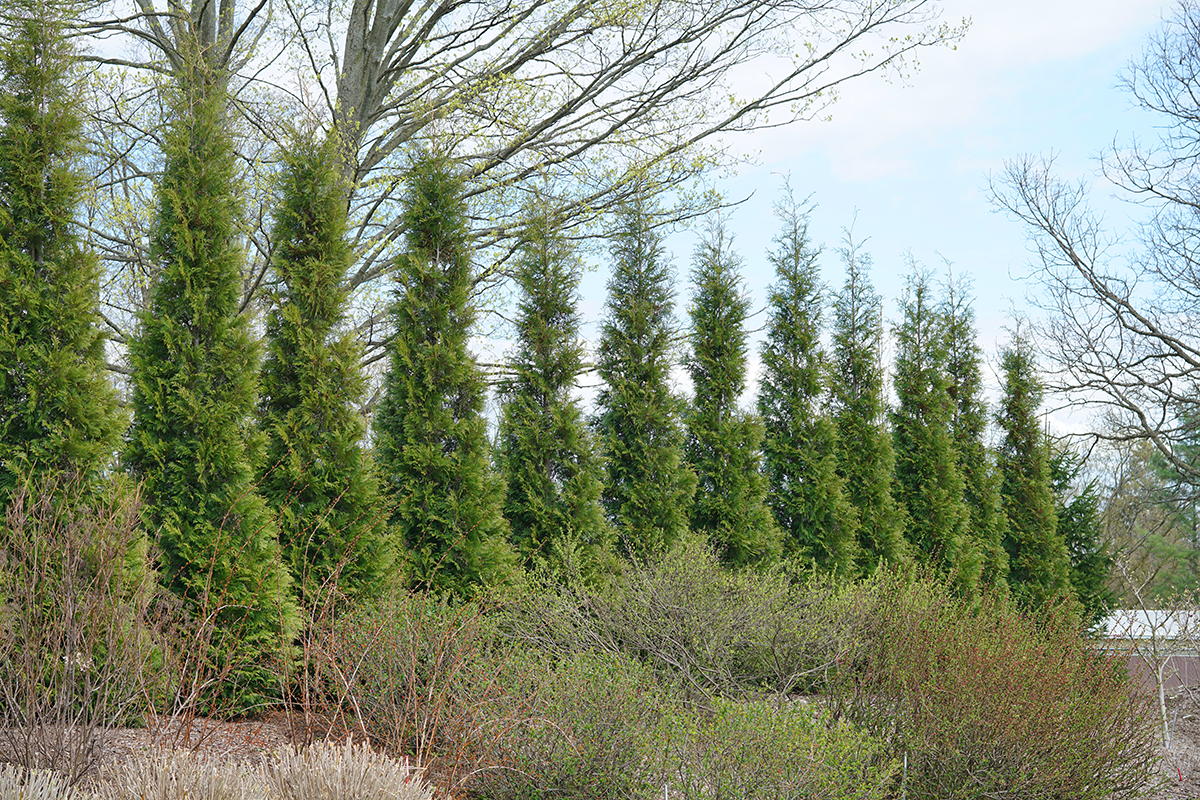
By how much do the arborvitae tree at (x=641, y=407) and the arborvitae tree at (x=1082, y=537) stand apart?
685cm

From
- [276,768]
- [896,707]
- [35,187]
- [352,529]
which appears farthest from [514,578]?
[35,187]

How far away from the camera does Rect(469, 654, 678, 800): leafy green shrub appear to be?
4.06 meters

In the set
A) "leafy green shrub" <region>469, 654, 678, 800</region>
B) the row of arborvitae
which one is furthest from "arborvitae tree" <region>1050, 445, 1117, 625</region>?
"leafy green shrub" <region>469, 654, 678, 800</region>

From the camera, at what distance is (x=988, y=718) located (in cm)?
473

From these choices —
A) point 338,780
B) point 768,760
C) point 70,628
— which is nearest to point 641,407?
point 768,760

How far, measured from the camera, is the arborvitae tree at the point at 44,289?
5.34 metres

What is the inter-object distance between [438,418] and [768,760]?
13.6 feet

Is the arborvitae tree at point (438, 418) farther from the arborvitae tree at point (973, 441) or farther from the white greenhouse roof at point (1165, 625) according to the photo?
the arborvitae tree at point (973, 441)

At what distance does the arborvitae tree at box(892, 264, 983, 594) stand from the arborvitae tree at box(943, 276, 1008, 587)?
0.26m

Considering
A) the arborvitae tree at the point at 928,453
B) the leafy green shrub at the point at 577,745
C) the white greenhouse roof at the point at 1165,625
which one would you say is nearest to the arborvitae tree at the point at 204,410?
the leafy green shrub at the point at 577,745

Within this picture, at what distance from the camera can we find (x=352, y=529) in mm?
6223

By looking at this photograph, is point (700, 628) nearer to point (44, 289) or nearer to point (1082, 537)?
point (44, 289)

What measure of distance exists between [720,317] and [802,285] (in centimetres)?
136

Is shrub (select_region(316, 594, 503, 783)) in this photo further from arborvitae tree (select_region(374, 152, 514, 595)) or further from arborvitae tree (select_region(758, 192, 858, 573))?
arborvitae tree (select_region(758, 192, 858, 573))
